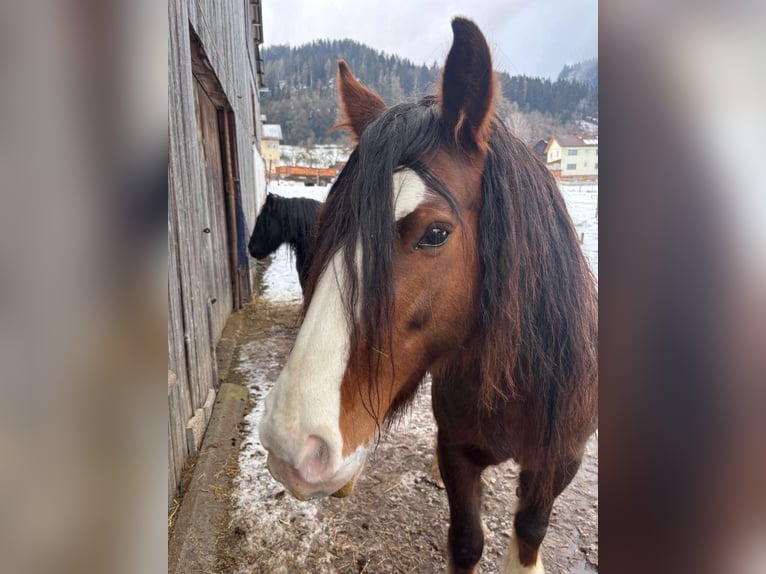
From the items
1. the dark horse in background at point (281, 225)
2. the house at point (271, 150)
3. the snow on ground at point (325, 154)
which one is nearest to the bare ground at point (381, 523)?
the snow on ground at point (325, 154)

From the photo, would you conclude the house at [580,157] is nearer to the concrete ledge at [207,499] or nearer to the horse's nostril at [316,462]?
the horse's nostril at [316,462]

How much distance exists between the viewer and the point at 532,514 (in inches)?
61.0

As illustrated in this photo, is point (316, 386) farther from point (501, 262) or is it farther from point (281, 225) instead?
point (281, 225)

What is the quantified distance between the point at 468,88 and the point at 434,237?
1.11 ft

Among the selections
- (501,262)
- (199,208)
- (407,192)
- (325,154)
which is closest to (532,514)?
(501,262)

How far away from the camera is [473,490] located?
1565 mm

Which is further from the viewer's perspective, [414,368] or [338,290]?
[414,368]

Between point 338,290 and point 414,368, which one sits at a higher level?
point 338,290

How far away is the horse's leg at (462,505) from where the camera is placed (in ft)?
5.01

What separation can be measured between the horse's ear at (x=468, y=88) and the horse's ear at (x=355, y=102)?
357 millimetres

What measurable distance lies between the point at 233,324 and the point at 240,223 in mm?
1144

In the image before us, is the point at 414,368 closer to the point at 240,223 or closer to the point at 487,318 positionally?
the point at 487,318
